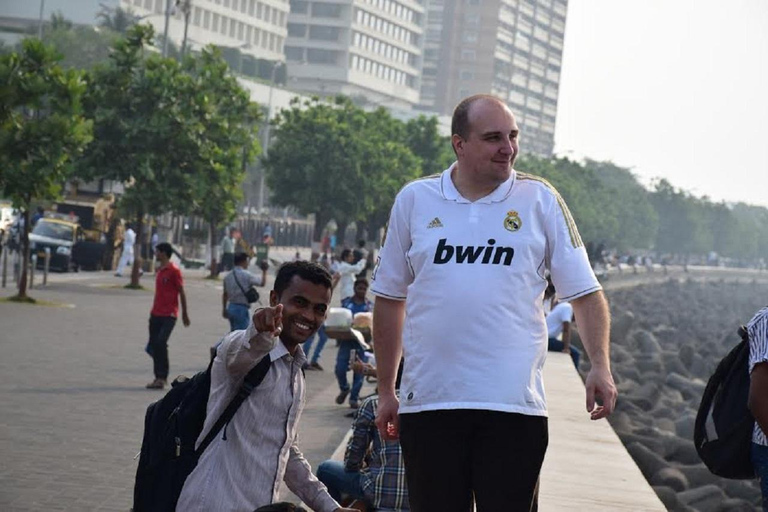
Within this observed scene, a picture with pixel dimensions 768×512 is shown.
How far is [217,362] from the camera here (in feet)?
17.2

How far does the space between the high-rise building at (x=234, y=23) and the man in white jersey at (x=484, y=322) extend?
118 meters

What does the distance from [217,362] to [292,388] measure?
0.30 m

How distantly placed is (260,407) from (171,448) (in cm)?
32

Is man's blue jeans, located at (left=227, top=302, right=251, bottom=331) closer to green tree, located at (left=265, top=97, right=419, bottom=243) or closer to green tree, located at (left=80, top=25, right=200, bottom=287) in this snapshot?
green tree, located at (left=80, top=25, right=200, bottom=287)

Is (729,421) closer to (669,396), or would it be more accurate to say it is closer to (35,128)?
(35,128)

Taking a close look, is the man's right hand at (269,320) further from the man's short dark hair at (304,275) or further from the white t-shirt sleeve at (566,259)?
the white t-shirt sleeve at (566,259)

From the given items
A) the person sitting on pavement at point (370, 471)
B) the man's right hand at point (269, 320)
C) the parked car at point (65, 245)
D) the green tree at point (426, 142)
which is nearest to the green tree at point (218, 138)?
the parked car at point (65, 245)

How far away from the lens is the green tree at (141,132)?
42219 mm

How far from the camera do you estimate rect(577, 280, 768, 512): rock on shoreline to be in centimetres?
1723

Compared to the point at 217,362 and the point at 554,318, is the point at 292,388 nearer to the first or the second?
the point at 217,362

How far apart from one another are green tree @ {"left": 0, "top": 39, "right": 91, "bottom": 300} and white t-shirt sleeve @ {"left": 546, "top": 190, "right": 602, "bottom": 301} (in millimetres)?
25269

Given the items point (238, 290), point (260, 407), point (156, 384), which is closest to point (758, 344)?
point (260, 407)

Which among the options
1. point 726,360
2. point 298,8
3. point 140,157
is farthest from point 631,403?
point 298,8

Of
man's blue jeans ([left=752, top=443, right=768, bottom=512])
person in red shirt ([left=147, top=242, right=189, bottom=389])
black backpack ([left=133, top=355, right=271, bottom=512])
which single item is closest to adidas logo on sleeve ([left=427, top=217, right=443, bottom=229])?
black backpack ([left=133, top=355, right=271, bottom=512])
